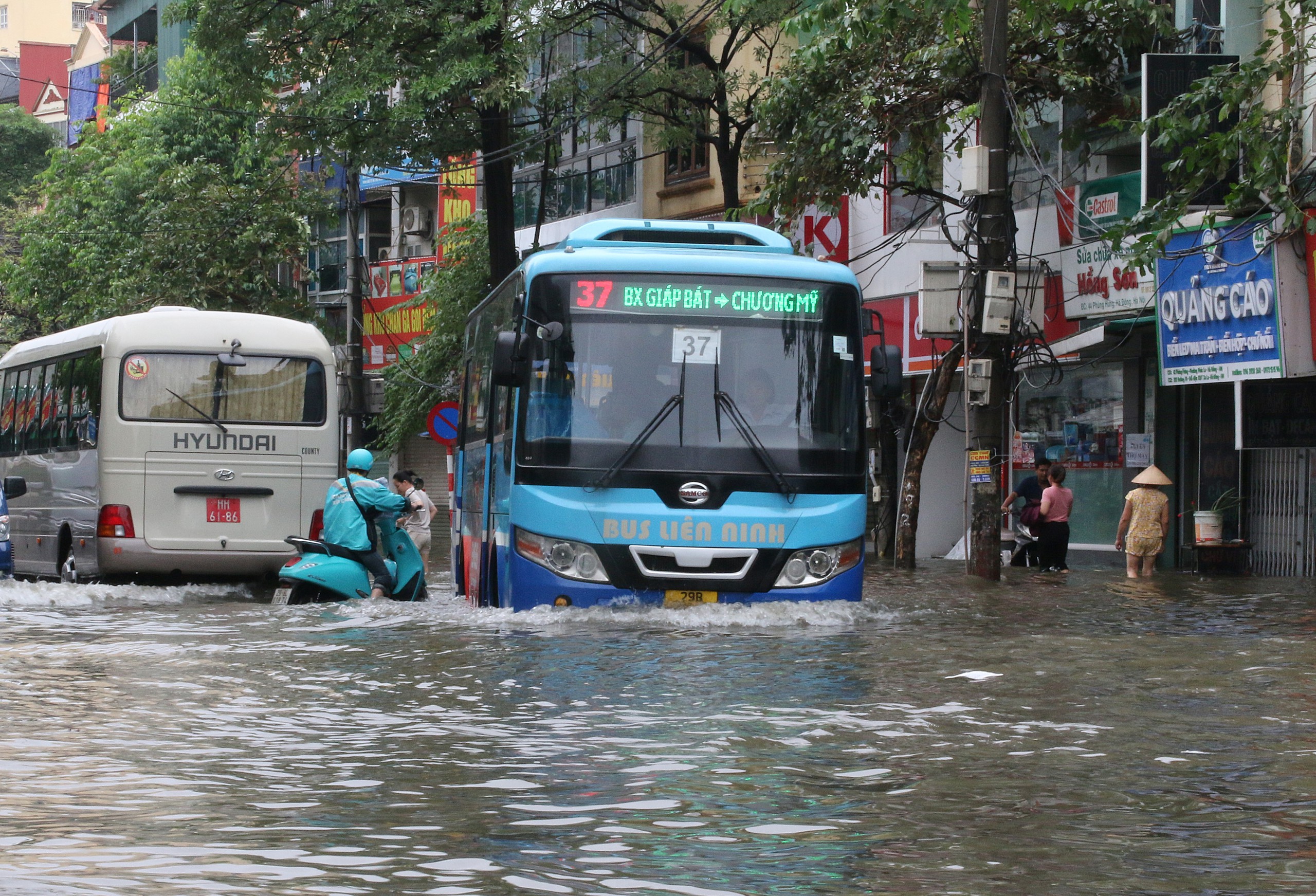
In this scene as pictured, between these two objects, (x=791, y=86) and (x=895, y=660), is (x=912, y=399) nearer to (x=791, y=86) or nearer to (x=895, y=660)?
(x=791, y=86)

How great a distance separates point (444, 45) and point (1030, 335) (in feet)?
30.8

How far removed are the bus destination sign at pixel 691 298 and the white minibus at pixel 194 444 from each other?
6.47 m

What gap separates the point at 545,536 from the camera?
41.6ft

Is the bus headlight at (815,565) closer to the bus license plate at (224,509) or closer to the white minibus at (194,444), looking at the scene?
the white minibus at (194,444)

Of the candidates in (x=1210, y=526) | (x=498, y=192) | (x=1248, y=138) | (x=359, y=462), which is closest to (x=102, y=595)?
(x=359, y=462)

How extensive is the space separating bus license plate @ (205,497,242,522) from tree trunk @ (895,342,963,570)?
8.48 m

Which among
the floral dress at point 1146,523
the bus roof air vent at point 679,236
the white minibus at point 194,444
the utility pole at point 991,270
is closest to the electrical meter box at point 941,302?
the utility pole at point 991,270

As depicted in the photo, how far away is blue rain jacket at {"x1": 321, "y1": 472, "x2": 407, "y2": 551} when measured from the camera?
15211 millimetres

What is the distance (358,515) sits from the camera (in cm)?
1528

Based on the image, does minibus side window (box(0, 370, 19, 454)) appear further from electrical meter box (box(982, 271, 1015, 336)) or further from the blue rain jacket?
electrical meter box (box(982, 271, 1015, 336))


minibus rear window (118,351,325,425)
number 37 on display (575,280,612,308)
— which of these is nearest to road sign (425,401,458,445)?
minibus rear window (118,351,325,425)

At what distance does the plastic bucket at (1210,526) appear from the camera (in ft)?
71.5

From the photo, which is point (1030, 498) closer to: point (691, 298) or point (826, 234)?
point (826, 234)

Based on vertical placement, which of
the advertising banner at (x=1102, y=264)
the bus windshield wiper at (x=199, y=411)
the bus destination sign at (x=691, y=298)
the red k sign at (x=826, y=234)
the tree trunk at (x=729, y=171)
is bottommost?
the bus windshield wiper at (x=199, y=411)
